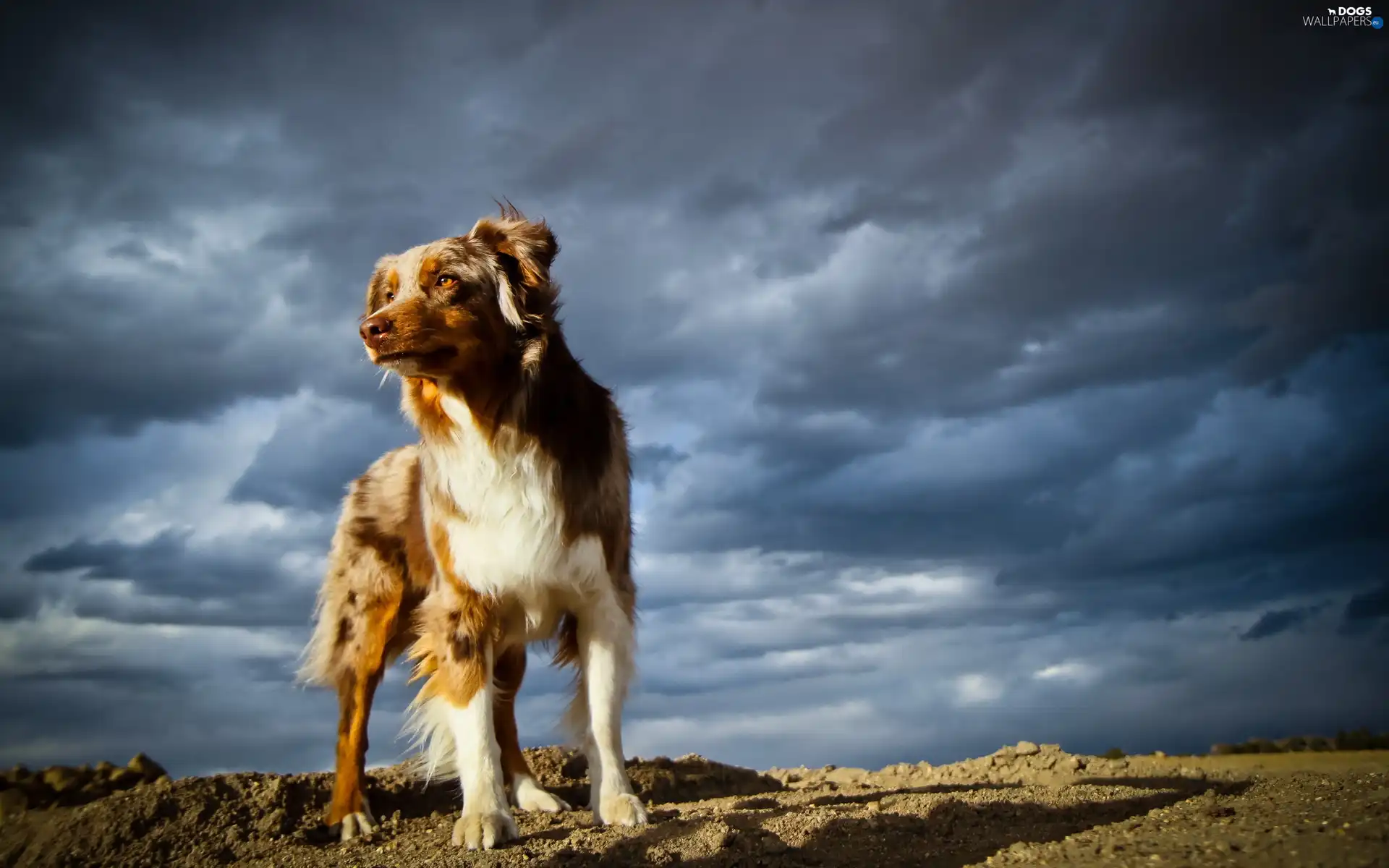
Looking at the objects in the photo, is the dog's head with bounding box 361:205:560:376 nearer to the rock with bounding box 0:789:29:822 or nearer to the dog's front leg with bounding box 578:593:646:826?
the dog's front leg with bounding box 578:593:646:826

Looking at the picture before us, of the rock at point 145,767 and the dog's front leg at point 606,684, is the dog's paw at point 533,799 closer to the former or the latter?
the dog's front leg at point 606,684

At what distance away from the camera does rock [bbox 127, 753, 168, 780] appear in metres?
8.92

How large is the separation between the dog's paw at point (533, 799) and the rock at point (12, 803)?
12.1 feet

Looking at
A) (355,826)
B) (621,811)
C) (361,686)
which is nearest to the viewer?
(621,811)

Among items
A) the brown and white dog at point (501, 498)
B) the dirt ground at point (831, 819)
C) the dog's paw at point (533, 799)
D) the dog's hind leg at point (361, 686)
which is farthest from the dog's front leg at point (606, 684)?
the dog's hind leg at point (361, 686)

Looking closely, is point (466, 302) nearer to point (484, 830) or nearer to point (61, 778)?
point (484, 830)

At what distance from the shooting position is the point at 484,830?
6.09m

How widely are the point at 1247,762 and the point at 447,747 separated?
315 inches

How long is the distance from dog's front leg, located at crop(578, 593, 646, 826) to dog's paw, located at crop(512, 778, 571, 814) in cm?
121

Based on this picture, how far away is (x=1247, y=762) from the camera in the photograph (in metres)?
10.5

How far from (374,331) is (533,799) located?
3882 millimetres

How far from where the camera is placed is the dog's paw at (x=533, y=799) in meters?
7.75

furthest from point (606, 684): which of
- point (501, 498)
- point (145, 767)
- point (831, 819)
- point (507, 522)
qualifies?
point (145, 767)

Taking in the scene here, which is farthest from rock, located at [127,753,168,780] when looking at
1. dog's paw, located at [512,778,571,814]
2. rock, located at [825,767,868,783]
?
rock, located at [825,767,868,783]
